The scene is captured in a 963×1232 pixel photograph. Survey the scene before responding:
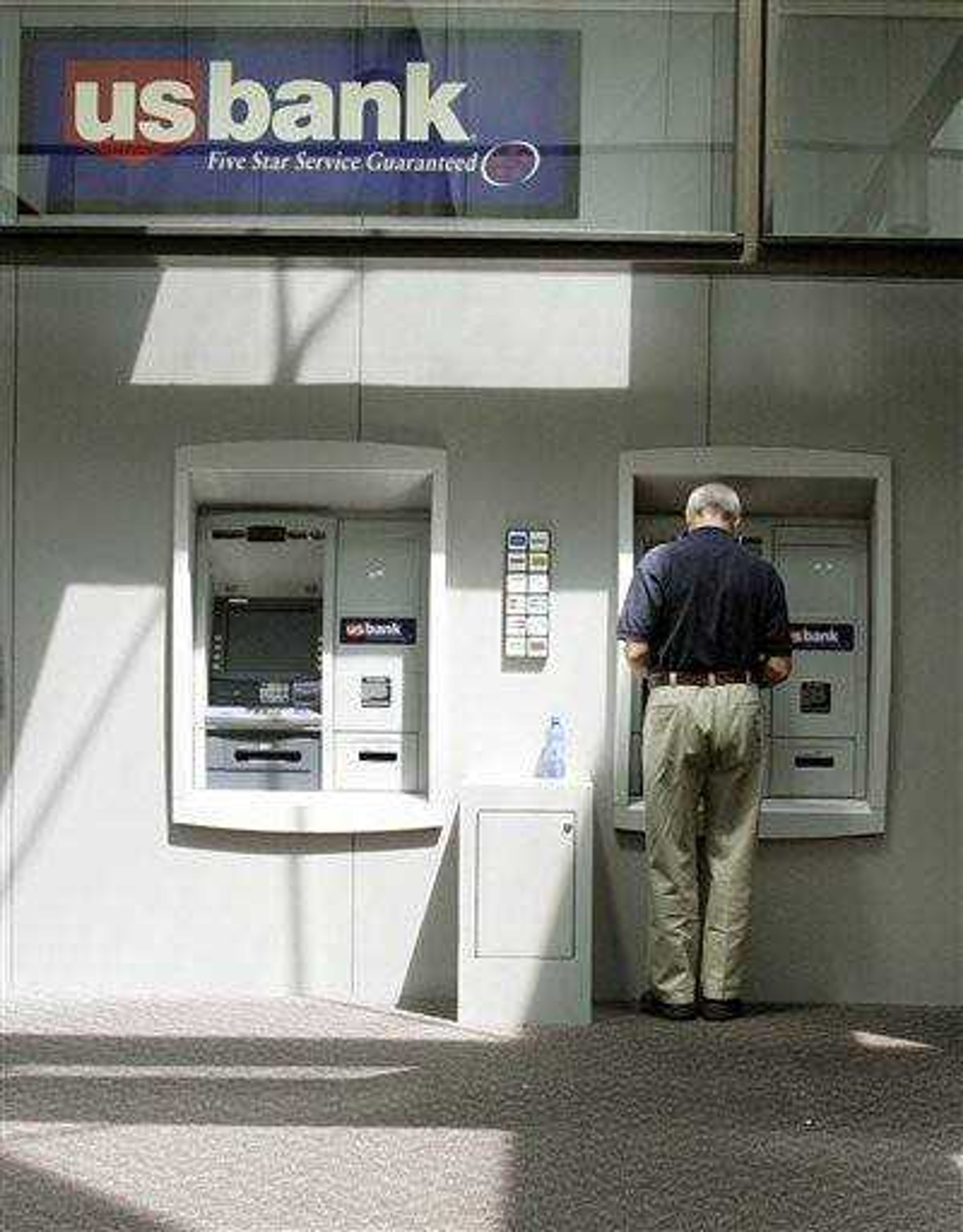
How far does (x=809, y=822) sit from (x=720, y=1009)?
2.70 ft

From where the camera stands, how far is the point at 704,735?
22.2 ft

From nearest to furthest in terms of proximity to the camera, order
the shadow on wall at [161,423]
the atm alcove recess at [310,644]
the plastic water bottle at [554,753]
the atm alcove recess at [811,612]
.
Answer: the plastic water bottle at [554,753] < the atm alcove recess at [811,612] < the shadow on wall at [161,423] < the atm alcove recess at [310,644]

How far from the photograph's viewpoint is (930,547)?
7.27 metres

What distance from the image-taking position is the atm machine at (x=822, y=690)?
738 cm

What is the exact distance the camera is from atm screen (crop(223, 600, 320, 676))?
745 cm

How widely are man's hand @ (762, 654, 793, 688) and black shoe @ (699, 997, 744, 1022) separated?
1.15m

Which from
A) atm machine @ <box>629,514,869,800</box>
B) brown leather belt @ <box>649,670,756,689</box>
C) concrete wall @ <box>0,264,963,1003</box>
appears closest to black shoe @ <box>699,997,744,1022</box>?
concrete wall @ <box>0,264,963,1003</box>

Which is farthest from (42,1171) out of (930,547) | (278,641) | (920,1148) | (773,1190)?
(930,547)

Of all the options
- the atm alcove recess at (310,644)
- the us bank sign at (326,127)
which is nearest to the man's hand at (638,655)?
the atm alcove recess at (310,644)

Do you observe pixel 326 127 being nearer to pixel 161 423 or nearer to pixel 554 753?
pixel 161 423

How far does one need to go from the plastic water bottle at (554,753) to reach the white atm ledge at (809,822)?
317 mm

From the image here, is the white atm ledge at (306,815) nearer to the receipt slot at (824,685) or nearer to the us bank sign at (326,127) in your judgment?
the receipt slot at (824,685)

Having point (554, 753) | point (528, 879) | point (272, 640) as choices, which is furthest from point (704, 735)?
point (272, 640)

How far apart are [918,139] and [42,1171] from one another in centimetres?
432
